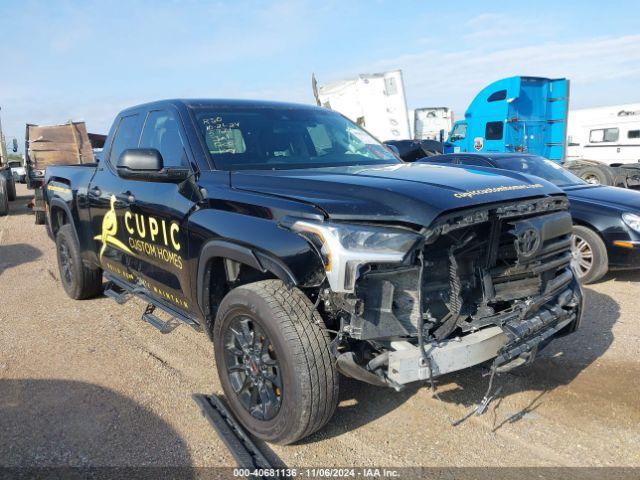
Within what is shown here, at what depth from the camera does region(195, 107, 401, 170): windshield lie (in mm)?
3508

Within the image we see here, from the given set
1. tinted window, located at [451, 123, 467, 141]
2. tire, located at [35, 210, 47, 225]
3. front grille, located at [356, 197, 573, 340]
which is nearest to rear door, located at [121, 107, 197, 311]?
front grille, located at [356, 197, 573, 340]

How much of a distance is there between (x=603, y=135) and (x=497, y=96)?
19.0 feet

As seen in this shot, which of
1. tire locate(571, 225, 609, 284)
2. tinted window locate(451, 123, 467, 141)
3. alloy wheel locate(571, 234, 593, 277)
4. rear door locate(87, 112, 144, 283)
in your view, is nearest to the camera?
rear door locate(87, 112, 144, 283)

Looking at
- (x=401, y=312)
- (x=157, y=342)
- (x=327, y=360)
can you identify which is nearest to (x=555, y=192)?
(x=401, y=312)

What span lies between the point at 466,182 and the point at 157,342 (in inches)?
116

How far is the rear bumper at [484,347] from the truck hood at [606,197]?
337 cm

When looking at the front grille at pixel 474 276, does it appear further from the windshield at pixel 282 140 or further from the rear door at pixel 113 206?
the rear door at pixel 113 206

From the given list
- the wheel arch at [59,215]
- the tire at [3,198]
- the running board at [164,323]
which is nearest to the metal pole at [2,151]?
the tire at [3,198]

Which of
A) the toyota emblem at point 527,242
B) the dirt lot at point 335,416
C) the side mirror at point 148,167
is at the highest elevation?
the side mirror at point 148,167

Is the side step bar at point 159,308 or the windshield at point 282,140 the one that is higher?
the windshield at point 282,140

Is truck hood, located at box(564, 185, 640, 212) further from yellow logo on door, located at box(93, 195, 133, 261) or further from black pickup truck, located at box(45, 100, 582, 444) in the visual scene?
yellow logo on door, located at box(93, 195, 133, 261)

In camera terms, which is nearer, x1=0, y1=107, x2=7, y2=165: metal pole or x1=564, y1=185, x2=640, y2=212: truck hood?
x1=564, y1=185, x2=640, y2=212: truck hood

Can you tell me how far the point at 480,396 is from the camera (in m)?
3.49

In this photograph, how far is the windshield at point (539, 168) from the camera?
7.12m
